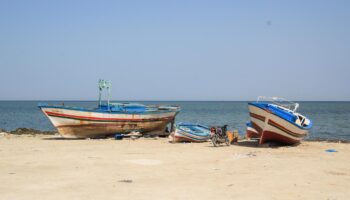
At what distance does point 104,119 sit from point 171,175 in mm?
12749

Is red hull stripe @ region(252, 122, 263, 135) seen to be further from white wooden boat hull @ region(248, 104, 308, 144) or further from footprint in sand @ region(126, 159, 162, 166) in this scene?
footprint in sand @ region(126, 159, 162, 166)

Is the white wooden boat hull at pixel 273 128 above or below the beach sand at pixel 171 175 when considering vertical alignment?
above

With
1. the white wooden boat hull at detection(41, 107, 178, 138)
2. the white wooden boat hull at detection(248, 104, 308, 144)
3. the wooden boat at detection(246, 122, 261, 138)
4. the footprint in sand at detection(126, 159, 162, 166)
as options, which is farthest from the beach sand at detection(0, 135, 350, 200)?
the white wooden boat hull at detection(41, 107, 178, 138)

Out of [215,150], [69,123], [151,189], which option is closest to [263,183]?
[151,189]

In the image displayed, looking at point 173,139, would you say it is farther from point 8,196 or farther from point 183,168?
point 8,196

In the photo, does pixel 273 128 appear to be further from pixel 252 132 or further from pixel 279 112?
pixel 252 132

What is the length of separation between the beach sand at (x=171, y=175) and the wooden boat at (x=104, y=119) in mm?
5249

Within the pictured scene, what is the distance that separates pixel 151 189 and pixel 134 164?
4096 mm

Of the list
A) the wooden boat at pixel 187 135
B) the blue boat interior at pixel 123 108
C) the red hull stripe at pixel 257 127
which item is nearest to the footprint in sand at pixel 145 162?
the wooden boat at pixel 187 135

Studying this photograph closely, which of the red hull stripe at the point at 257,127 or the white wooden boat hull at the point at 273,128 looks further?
the red hull stripe at the point at 257,127

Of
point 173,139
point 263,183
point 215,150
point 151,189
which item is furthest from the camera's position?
point 173,139

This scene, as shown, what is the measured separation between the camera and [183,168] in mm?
12828

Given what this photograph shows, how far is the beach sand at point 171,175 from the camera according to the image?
9.18 metres

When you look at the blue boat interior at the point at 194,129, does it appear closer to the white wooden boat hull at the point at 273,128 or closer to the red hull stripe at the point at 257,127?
the red hull stripe at the point at 257,127
